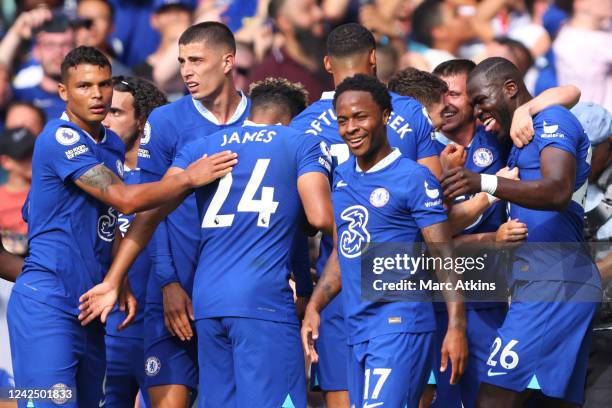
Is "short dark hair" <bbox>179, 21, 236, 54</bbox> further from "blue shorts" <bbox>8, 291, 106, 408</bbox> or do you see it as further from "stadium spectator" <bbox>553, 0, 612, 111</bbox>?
"stadium spectator" <bbox>553, 0, 612, 111</bbox>

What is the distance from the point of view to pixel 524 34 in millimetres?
10688

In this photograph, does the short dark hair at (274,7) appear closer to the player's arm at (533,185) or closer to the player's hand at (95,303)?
the player's arm at (533,185)

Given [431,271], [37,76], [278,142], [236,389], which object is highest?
[37,76]

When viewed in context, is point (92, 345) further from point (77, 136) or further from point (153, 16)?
point (153, 16)

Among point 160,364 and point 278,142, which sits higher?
point 278,142

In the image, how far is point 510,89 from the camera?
7098 mm

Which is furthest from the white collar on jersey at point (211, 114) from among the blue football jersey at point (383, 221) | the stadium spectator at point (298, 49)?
the stadium spectator at point (298, 49)

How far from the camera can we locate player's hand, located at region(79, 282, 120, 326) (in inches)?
257

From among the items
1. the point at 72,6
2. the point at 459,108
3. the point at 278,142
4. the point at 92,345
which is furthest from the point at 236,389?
the point at 72,6

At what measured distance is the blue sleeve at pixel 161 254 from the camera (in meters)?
7.30

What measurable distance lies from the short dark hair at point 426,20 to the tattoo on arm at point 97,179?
5070 millimetres

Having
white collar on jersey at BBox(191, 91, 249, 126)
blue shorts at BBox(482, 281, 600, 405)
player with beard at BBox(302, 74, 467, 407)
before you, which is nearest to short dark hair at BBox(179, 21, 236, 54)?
white collar on jersey at BBox(191, 91, 249, 126)

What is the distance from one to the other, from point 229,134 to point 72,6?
18.6 ft

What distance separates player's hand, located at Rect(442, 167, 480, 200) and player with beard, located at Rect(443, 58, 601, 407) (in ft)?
0.73
